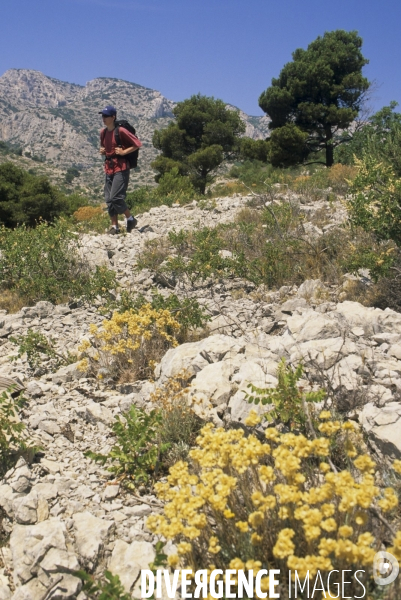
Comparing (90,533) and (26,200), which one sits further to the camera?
(26,200)

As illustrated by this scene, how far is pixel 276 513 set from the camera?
178 cm

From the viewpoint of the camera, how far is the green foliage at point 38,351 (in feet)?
13.2

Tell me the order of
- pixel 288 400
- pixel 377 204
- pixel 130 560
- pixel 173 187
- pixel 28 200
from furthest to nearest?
pixel 28 200
pixel 173 187
pixel 377 204
pixel 288 400
pixel 130 560

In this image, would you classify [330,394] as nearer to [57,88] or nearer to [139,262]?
[139,262]

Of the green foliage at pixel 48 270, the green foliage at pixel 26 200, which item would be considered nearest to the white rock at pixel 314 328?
the green foliage at pixel 48 270

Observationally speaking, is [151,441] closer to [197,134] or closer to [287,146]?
[287,146]

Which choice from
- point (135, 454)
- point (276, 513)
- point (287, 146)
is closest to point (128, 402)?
point (135, 454)

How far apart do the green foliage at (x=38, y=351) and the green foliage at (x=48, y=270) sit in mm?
1131

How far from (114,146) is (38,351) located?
14.6ft

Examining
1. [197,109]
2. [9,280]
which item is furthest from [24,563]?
[197,109]

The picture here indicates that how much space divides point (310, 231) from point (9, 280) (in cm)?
437

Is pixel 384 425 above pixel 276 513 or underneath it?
above

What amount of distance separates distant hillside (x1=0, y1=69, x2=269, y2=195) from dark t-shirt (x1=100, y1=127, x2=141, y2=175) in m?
46.6

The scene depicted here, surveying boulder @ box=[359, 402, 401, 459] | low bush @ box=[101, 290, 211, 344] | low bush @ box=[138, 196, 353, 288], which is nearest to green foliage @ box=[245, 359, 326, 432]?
boulder @ box=[359, 402, 401, 459]
